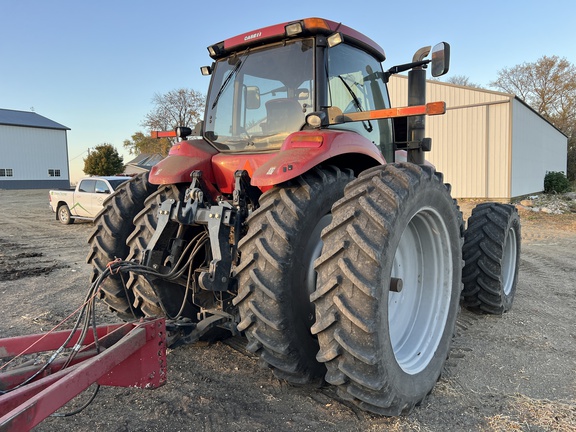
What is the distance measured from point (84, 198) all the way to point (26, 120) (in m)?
37.2

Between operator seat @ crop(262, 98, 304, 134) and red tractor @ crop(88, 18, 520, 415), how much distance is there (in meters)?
0.01

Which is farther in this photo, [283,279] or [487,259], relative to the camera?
[487,259]

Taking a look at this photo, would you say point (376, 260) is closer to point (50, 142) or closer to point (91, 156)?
point (91, 156)

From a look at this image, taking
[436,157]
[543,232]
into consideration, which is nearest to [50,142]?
[436,157]

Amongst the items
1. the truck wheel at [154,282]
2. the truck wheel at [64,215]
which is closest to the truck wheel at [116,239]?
the truck wheel at [154,282]

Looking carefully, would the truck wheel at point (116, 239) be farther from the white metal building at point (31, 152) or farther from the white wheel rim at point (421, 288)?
the white metal building at point (31, 152)

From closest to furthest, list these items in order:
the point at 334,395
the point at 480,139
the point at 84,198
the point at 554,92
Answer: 1. the point at 334,395
2. the point at 84,198
3. the point at 480,139
4. the point at 554,92

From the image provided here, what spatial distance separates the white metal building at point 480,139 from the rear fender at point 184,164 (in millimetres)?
15280

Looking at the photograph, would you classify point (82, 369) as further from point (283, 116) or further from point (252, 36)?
point (252, 36)

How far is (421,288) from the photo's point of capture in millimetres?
3324

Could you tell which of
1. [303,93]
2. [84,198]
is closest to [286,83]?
[303,93]

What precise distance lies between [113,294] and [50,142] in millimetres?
47777

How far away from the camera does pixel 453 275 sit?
3.20 m

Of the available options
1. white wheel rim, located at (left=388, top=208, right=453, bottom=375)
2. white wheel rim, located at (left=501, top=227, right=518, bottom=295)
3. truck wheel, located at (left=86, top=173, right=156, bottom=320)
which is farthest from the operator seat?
white wheel rim, located at (left=501, top=227, right=518, bottom=295)
